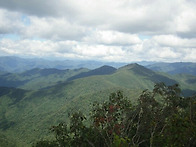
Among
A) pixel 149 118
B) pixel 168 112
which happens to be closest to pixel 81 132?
pixel 149 118

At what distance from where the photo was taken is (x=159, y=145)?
23.9 meters

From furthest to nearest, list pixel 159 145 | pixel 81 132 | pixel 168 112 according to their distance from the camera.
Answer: pixel 81 132 → pixel 168 112 → pixel 159 145

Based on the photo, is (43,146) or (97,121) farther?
(43,146)

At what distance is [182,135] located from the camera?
58.2 ft

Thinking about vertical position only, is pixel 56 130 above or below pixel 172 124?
below

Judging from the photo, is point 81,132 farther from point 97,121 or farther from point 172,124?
point 172,124

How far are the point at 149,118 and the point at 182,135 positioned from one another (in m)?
11.8

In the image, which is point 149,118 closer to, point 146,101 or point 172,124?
point 146,101

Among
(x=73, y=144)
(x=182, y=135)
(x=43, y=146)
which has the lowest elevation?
(x=43, y=146)

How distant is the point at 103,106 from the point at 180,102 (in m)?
14.1

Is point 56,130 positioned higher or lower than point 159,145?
lower

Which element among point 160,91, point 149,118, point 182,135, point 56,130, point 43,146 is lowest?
point 43,146

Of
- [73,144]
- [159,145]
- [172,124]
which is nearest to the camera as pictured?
[172,124]

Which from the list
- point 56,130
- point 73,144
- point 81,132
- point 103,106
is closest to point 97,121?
point 103,106
